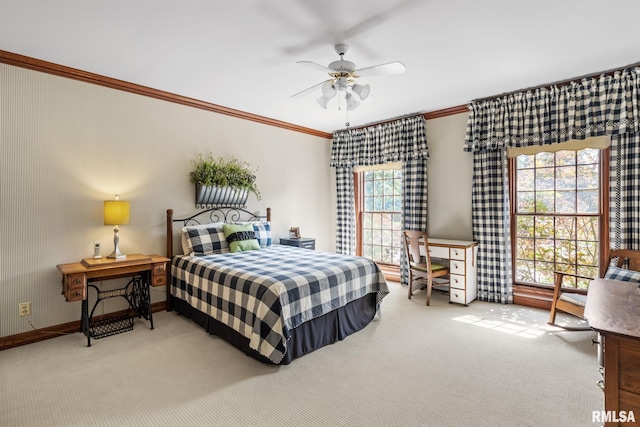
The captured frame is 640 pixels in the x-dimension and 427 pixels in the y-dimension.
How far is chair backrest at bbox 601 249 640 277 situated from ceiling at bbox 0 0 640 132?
6.13 feet

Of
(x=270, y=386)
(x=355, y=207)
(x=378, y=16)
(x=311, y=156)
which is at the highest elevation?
(x=378, y=16)

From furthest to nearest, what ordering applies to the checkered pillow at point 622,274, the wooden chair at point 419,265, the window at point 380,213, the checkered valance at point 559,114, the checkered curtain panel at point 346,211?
the checkered curtain panel at point 346,211 < the window at point 380,213 < the wooden chair at point 419,265 < the checkered valance at point 559,114 < the checkered pillow at point 622,274

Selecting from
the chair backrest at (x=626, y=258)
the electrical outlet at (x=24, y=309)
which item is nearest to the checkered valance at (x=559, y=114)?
the chair backrest at (x=626, y=258)

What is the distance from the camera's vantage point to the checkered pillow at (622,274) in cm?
284

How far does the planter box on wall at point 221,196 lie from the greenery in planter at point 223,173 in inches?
2.2

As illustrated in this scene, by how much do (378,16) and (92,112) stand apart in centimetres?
311

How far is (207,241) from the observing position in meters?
4.00

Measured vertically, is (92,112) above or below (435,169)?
above

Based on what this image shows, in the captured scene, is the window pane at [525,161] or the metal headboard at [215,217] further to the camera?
the window pane at [525,161]

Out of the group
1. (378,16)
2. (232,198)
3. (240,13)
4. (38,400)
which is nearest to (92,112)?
(232,198)

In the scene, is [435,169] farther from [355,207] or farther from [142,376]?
[142,376]

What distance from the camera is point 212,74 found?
3459 millimetres

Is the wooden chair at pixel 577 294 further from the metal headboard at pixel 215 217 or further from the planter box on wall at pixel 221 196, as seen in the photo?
the planter box on wall at pixel 221 196

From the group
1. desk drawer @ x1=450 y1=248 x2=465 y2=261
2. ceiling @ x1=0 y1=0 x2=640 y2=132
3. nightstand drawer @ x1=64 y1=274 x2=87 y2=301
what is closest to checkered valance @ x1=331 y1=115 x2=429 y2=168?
ceiling @ x1=0 y1=0 x2=640 y2=132
